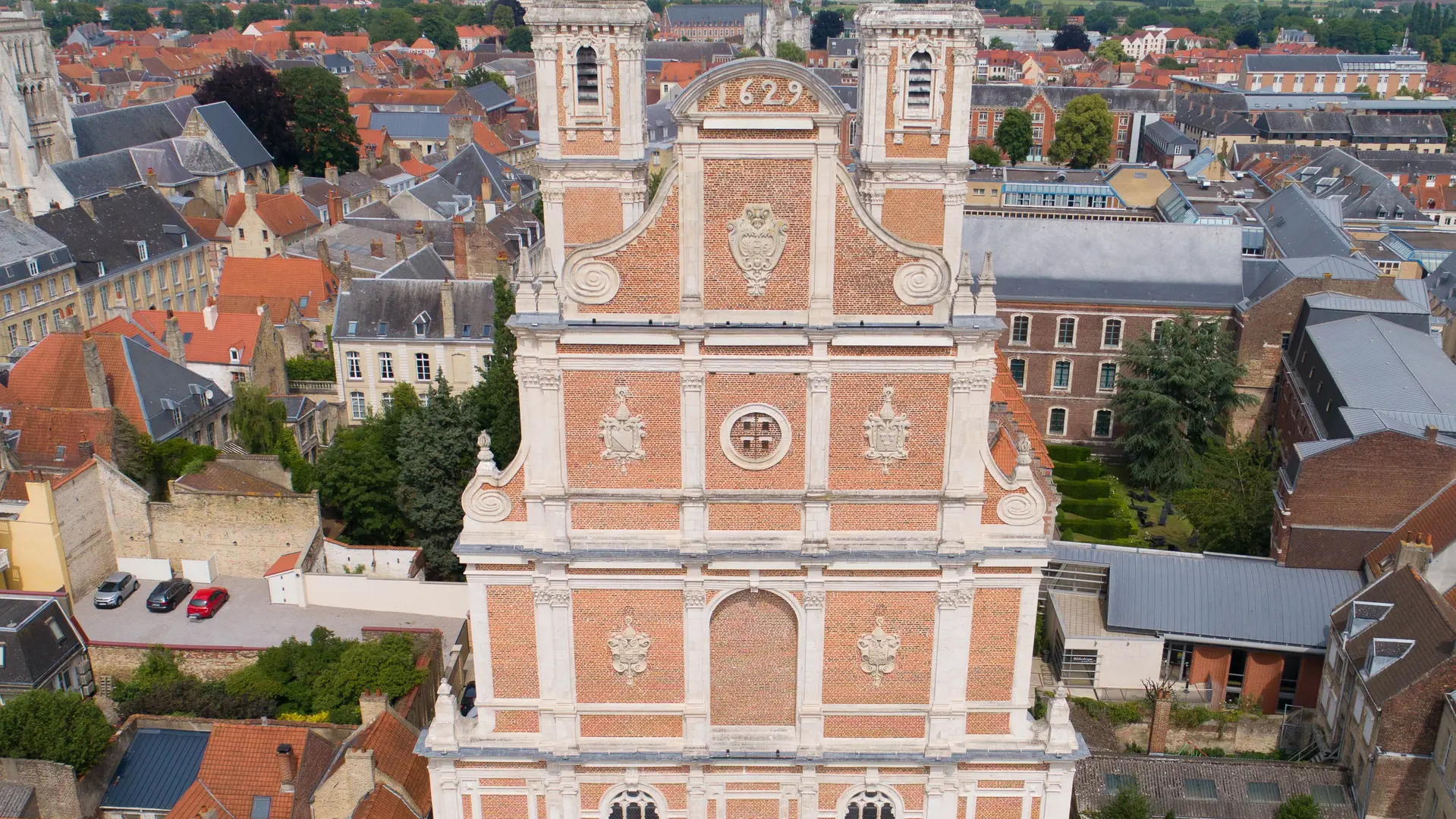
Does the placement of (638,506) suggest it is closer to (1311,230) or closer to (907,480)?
(907,480)

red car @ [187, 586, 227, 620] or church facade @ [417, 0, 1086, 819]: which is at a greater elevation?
church facade @ [417, 0, 1086, 819]

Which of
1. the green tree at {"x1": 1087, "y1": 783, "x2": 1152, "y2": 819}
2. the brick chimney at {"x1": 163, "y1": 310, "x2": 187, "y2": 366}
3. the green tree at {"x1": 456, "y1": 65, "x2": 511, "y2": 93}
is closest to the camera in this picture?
the green tree at {"x1": 1087, "y1": 783, "x2": 1152, "y2": 819}

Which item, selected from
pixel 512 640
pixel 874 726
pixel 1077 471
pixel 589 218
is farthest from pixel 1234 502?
pixel 512 640

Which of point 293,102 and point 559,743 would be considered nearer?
point 559,743

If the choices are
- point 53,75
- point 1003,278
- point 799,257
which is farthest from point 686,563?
point 53,75

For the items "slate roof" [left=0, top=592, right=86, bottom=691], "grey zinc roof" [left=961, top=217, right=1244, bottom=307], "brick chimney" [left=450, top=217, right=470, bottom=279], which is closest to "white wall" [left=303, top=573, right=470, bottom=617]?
"slate roof" [left=0, top=592, right=86, bottom=691]

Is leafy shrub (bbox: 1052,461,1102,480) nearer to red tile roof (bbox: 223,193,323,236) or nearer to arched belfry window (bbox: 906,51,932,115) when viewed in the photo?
arched belfry window (bbox: 906,51,932,115)

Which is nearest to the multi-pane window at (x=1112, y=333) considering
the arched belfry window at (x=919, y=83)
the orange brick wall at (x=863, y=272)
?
the arched belfry window at (x=919, y=83)
